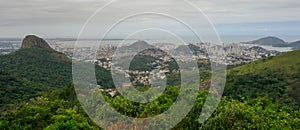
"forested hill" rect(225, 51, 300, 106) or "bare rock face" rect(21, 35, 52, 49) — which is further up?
"bare rock face" rect(21, 35, 52, 49)

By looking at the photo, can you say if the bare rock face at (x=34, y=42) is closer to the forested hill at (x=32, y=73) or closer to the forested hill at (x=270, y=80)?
the forested hill at (x=32, y=73)

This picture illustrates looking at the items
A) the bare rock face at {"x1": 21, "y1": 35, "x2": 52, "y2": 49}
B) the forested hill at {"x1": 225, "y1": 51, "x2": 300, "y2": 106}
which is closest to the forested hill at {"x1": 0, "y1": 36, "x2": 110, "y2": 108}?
the bare rock face at {"x1": 21, "y1": 35, "x2": 52, "y2": 49}

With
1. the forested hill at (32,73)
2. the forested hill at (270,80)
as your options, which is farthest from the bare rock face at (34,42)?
the forested hill at (270,80)

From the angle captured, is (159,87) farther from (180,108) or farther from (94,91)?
(180,108)

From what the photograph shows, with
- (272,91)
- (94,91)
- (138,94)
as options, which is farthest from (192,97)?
(272,91)

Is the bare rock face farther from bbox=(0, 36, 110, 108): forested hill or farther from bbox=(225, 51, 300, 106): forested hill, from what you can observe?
bbox=(225, 51, 300, 106): forested hill
